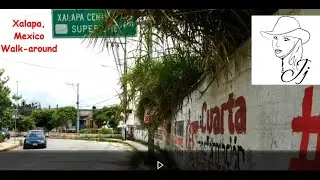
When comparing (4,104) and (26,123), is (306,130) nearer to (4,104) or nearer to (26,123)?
(4,104)

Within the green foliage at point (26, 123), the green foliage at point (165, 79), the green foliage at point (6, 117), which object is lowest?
the green foliage at point (26, 123)

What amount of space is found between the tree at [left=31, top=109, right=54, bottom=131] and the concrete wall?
35439 millimetres

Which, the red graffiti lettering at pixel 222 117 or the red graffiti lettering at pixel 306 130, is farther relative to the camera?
the red graffiti lettering at pixel 222 117

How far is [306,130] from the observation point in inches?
147

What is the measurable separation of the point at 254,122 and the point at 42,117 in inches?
1567

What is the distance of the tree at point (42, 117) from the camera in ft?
139

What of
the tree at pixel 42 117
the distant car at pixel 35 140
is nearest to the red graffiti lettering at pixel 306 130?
the distant car at pixel 35 140

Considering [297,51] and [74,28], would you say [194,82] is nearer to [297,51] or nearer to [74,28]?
[74,28]
